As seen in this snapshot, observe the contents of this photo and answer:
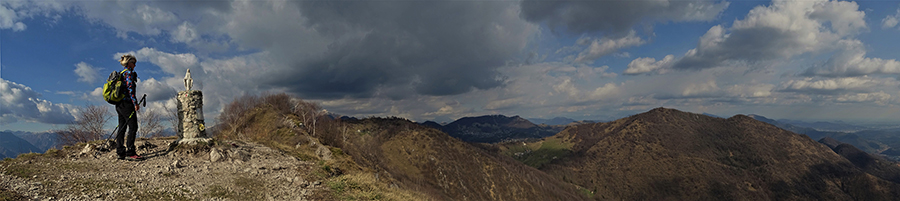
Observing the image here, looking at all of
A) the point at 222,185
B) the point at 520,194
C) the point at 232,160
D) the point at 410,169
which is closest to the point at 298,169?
the point at 232,160

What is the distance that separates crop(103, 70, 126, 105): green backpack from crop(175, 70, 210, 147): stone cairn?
164 inches

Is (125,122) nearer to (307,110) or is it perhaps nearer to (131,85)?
(131,85)

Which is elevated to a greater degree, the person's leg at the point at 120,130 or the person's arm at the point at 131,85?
the person's arm at the point at 131,85

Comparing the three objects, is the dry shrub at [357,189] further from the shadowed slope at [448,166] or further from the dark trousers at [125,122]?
the shadowed slope at [448,166]

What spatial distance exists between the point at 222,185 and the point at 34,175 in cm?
547

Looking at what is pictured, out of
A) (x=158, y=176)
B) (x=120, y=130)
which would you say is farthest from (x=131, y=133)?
(x=158, y=176)

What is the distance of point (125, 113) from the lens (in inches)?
559

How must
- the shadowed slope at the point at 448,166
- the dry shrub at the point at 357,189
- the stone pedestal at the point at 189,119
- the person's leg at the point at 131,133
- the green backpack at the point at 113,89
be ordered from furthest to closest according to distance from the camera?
the shadowed slope at the point at 448,166 < the stone pedestal at the point at 189,119 < the dry shrub at the point at 357,189 < the person's leg at the point at 131,133 < the green backpack at the point at 113,89

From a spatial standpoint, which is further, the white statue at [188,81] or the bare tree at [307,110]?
the bare tree at [307,110]

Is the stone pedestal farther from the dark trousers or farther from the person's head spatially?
the person's head

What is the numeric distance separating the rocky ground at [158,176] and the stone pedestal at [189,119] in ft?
3.32

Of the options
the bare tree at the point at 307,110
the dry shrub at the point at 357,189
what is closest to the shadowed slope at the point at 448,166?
the bare tree at the point at 307,110

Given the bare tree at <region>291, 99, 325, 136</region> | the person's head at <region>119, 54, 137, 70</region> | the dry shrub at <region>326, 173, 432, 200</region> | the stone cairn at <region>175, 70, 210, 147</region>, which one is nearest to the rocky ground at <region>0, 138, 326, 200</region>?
the dry shrub at <region>326, 173, 432, 200</region>

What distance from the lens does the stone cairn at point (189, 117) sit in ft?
59.0
